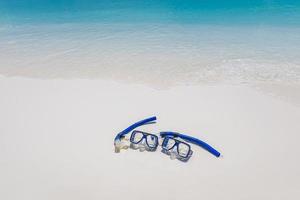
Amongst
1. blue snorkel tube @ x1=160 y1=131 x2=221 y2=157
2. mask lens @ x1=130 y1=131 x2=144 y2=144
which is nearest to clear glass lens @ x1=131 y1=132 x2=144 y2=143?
mask lens @ x1=130 y1=131 x2=144 y2=144

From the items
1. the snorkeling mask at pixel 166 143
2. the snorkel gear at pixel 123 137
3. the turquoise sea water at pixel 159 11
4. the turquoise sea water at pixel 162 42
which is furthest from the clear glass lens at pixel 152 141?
the turquoise sea water at pixel 159 11

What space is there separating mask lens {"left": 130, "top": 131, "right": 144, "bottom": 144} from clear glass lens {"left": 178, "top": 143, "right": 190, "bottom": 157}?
64 cm

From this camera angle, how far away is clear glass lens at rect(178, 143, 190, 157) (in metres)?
4.42

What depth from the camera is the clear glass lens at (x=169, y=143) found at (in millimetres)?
4499

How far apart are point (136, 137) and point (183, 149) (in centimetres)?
81

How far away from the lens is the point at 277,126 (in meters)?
5.03

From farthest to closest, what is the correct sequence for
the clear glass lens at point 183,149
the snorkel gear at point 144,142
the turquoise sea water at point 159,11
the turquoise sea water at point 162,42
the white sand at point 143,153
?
1. the turquoise sea water at point 159,11
2. the turquoise sea water at point 162,42
3. the snorkel gear at point 144,142
4. the clear glass lens at point 183,149
5. the white sand at point 143,153

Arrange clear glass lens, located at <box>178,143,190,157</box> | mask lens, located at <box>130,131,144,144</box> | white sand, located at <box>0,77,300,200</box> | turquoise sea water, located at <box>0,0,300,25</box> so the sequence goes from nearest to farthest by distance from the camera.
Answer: white sand, located at <box>0,77,300,200</box>
clear glass lens, located at <box>178,143,190,157</box>
mask lens, located at <box>130,131,144,144</box>
turquoise sea water, located at <box>0,0,300,25</box>

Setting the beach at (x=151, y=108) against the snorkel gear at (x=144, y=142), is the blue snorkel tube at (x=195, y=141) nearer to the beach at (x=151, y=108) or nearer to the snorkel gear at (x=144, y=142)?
the beach at (x=151, y=108)

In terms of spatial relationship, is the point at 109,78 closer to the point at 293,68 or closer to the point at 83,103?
the point at 83,103

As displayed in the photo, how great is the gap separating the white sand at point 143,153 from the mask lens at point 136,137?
0.21m

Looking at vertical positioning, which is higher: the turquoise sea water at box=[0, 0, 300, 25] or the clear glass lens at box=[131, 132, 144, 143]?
the turquoise sea water at box=[0, 0, 300, 25]

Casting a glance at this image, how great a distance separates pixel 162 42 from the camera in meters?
10.1

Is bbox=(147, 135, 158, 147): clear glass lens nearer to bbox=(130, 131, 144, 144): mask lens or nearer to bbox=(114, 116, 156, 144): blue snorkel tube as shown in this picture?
bbox=(130, 131, 144, 144): mask lens
